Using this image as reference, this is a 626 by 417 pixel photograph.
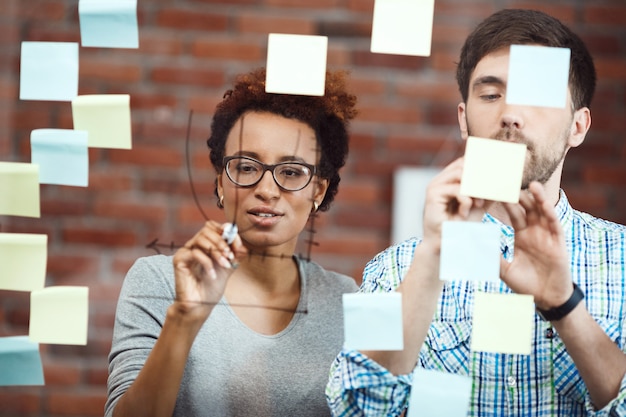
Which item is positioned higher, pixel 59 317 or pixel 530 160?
pixel 530 160

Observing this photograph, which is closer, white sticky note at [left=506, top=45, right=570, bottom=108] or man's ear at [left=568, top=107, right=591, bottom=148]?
white sticky note at [left=506, top=45, right=570, bottom=108]

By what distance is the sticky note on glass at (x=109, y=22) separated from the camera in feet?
4.15

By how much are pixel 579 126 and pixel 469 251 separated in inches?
13.8

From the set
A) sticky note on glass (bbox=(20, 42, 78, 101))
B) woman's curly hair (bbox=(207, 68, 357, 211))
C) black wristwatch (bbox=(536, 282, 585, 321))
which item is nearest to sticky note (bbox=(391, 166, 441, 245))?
woman's curly hair (bbox=(207, 68, 357, 211))

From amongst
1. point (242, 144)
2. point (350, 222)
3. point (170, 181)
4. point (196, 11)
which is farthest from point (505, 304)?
point (196, 11)

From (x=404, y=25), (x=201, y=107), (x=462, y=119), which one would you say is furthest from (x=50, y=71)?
(x=462, y=119)

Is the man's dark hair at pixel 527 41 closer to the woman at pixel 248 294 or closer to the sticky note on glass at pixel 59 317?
the woman at pixel 248 294

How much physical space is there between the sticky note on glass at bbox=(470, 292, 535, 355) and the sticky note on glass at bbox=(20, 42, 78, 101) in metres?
0.76

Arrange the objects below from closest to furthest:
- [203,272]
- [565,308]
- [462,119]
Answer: [565,308], [203,272], [462,119]

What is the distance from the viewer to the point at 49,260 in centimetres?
137

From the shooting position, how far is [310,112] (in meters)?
1.28

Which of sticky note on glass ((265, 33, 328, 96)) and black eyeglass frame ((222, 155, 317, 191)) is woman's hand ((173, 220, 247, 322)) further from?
sticky note on glass ((265, 33, 328, 96))

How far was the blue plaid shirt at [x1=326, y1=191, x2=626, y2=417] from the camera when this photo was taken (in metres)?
1.15

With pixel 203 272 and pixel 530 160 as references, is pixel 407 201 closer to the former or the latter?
pixel 530 160
